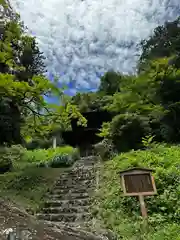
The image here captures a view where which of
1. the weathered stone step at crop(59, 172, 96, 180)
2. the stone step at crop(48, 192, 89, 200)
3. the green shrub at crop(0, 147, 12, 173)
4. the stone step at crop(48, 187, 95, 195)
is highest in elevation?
the green shrub at crop(0, 147, 12, 173)

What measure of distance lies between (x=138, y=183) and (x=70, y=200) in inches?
102

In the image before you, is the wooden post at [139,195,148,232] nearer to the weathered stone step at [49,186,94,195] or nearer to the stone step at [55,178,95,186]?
the weathered stone step at [49,186,94,195]

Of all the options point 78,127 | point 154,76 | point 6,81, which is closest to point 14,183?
point 6,81

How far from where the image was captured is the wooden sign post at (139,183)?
670 cm

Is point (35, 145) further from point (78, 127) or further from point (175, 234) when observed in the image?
point (175, 234)

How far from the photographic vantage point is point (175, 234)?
17.9ft

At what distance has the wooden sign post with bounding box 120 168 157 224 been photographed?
670 cm

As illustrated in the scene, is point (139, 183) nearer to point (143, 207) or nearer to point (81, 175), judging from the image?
point (143, 207)

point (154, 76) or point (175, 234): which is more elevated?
point (154, 76)

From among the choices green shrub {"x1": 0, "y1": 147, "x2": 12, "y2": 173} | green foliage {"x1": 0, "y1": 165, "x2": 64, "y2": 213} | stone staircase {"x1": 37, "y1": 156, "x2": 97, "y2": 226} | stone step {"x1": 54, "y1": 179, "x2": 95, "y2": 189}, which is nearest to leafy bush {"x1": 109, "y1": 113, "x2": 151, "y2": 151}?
stone staircase {"x1": 37, "y1": 156, "x2": 97, "y2": 226}

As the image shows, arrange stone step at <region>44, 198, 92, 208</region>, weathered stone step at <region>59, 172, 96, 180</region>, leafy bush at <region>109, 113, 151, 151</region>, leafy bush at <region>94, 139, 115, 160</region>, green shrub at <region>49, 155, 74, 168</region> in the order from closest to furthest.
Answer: stone step at <region>44, 198, 92, 208</region>
weathered stone step at <region>59, 172, 96, 180</region>
leafy bush at <region>94, 139, 115, 160</region>
green shrub at <region>49, 155, 74, 168</region>
leafy bush at <region>109, 113, 151, 151</region>

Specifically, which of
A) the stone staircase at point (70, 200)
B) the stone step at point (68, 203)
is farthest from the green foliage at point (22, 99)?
the stone step at point (68, 203)

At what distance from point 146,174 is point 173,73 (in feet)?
33.9

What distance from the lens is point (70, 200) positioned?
8367 mm
